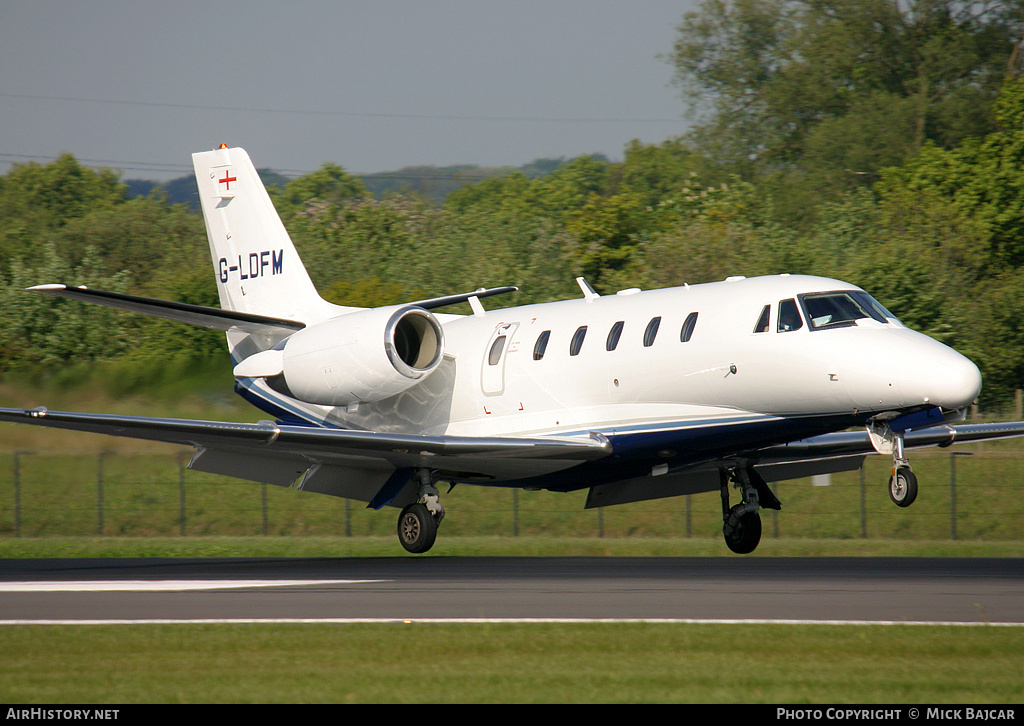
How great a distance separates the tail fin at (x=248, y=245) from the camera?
74.8 feet

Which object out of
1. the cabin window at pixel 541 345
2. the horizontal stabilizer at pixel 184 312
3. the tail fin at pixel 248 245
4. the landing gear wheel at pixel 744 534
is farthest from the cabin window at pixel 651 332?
the tail fin at pixel 248 245

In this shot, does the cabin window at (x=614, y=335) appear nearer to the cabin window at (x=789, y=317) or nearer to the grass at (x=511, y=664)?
the cabin window at (x=789, y=317)

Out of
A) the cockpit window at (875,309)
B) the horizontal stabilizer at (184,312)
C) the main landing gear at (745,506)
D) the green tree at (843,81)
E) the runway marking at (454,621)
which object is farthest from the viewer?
the green tree at (843,81)

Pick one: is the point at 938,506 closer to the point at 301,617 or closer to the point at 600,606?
the point at 600,606

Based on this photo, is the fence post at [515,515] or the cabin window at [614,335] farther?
the fence post at [515,515]

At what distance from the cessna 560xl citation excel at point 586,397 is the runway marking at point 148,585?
198 centimetres

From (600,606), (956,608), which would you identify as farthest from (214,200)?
(956,608)

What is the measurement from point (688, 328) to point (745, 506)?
3.58 metres

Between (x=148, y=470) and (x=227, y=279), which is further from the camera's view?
(x=148, y=470)

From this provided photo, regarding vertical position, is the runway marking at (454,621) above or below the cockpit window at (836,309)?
below

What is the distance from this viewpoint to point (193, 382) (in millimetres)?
27312

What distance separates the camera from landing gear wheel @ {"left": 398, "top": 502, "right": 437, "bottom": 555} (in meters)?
19.2

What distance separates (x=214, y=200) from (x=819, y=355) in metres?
12.7

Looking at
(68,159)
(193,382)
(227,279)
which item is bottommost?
(193,382)
